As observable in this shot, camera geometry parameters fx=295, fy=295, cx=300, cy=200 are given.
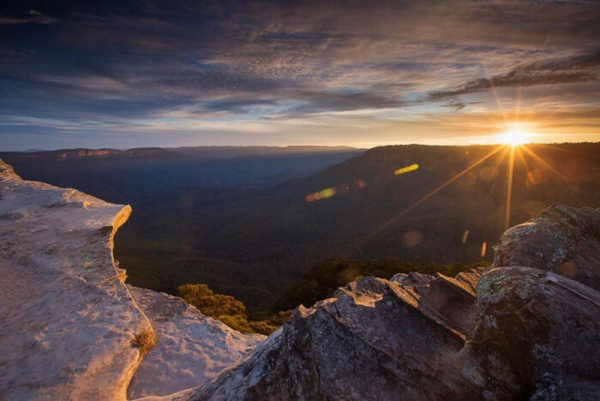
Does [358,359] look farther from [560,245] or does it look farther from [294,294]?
[294,294]

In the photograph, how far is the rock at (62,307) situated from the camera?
8.91m

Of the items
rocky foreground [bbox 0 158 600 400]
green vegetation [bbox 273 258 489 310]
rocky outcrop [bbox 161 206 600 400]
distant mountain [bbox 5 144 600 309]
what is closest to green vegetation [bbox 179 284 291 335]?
rocky foreground [bbox 0 158 600 400]

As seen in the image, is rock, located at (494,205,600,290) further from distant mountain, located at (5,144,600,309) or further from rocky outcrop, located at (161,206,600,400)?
distant mountain, located at (5,144,600,309)

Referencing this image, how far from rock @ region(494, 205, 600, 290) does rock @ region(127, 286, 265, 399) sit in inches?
422

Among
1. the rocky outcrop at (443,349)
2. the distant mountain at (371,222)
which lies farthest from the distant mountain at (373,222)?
the rocky outcrop at (443,349)

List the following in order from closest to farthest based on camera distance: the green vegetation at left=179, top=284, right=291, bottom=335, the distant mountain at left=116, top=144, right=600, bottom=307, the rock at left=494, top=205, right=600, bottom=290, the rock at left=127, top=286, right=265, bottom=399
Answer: the rock at left=494, top=205, right=600, bottom=290 → the rock at left=127, top=286, right=265, bottom=399 → the green vegetation at left=179, top=284, right=291, bottom=335 → the distant mountain at left=116, top=144, right=600, bottom=307

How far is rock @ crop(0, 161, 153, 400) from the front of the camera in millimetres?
8906

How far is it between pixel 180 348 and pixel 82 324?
3708 millimetres

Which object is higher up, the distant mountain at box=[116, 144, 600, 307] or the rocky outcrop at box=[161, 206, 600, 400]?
the rocky outcrop at box=[161, 206, 600, 400]

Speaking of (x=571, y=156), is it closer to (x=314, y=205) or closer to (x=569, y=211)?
(x=314, y=205)

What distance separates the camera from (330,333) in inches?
275

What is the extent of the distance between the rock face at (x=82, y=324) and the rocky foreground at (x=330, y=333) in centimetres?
5

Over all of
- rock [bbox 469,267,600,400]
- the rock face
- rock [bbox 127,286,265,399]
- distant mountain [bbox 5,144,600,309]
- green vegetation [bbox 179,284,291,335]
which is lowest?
distant mountain [bbox 5,144,600,309]

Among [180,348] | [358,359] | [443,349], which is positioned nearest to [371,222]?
[180,348]
